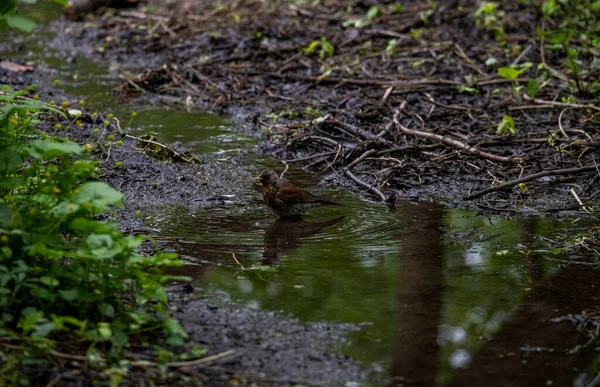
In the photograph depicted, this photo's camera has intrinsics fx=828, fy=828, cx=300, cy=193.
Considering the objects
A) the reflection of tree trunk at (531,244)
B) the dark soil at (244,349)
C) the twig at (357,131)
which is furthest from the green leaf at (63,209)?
the twig at (357,131)

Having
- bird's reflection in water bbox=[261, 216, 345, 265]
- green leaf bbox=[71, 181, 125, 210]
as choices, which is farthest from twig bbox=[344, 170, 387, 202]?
green leaf bbox=[71, 181, 125, 210]

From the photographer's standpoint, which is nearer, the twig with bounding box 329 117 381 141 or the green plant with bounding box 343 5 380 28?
the twig with bounding box 329 117 381 141

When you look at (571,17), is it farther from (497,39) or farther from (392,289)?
(392,289)

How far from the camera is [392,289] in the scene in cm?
561

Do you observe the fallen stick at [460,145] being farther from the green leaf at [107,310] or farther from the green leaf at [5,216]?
the green leaf at [5,216]

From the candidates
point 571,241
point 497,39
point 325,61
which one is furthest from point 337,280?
point 497,39

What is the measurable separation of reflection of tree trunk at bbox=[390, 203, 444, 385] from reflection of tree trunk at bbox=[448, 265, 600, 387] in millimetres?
252

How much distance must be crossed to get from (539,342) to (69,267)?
8.98ft

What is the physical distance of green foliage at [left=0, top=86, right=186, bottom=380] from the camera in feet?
14.2

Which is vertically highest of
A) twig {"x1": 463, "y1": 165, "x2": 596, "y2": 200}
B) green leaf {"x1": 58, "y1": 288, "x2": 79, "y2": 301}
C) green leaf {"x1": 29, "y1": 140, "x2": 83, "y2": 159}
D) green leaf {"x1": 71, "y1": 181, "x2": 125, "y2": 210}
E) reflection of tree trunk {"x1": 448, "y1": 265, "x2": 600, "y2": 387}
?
green leaf {"x1": 29, "y1": 140, "x2": 83, "y2": 159}

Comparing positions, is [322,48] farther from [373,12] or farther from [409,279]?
[409,279]

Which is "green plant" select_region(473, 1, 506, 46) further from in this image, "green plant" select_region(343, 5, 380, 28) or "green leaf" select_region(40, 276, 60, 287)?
"green leaf" select_region(40, 276, 60, 287)

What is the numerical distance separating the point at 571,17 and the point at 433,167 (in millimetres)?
5039

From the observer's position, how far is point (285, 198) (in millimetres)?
7168
